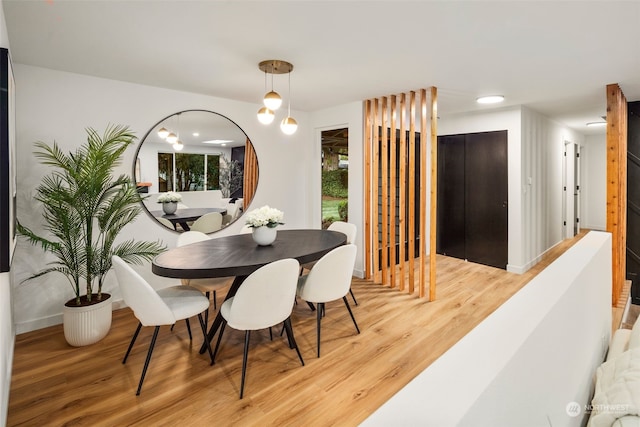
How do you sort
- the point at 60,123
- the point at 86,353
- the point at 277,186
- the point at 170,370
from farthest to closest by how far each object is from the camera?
the point at 277,186 → the point at 60,123 → the point at 86,353 → the point at 170,370

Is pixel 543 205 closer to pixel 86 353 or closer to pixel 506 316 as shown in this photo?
pixel 506 316

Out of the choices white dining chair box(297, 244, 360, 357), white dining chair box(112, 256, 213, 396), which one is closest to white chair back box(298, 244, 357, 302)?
white dining chair box(297, 244, 360, 357)

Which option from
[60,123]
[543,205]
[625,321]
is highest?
[60,123]

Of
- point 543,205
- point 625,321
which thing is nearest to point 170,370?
point 625,321

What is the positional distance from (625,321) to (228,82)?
4.61 m

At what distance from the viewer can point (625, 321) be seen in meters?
3.43

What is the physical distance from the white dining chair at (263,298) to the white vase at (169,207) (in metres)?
2.03

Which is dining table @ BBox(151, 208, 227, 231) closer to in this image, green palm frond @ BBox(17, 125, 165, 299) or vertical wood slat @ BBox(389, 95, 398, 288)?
green palm frond @ BBox(17, 125, 165, 299)

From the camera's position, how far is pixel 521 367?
2.87 feet

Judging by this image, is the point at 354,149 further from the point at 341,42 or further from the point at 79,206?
the point at 79,206

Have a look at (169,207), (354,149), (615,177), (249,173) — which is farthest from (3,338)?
(615,177)

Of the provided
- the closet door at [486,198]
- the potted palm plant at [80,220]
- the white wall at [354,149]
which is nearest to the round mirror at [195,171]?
the potted palm plant at [80,220]

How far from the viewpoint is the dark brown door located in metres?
5.03

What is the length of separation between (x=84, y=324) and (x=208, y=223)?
1725 mm
